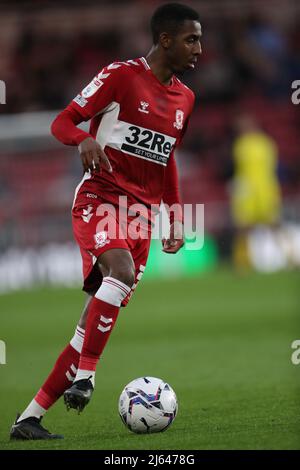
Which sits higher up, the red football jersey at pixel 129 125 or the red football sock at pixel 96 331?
the red football jersey at pixel 129 125

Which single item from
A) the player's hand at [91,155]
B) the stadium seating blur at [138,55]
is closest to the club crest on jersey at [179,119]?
the player's hand at [91,155]

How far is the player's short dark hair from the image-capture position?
562 centimetres

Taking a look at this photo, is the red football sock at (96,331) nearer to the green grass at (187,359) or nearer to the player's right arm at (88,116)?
the green grass at (187,359)

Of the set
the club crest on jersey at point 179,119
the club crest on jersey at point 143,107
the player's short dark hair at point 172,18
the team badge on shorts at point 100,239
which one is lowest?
the team badge on shorts at point 100,239

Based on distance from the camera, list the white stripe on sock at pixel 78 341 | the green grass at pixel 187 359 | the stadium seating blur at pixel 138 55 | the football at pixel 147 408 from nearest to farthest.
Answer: the green grass at pixel 187 359, the football at pixel 147 408, the white stripe on sock at pixel 78 341, the stadium seating blur at pixel 138 55

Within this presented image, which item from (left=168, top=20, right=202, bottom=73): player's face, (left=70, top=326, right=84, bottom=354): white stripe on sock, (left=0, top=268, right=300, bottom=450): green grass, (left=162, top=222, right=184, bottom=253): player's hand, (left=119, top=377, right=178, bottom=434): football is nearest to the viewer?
(left=0, top=268, right=300, bottom=450): green grass

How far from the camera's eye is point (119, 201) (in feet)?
18.3

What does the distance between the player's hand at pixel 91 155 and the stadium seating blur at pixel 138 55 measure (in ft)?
42.5

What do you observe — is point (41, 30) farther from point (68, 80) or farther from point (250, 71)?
point (250, 71)

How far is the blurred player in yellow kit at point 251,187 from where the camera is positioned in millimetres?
17047

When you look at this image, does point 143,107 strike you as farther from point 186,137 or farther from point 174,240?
point 186,137

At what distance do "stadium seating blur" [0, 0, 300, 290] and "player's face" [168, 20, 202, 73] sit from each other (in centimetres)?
1255

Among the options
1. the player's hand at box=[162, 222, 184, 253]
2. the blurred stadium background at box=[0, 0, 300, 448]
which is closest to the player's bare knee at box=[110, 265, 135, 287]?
the player's hand at box=[162, 222, 184, 253]

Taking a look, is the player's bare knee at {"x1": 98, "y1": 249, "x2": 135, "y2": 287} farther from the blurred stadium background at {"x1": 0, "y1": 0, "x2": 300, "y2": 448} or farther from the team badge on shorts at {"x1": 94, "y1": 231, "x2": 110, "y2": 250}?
the blurred stadium background at {"x1": 0, "y1": 0, "x2": 300, "y2": 448}
